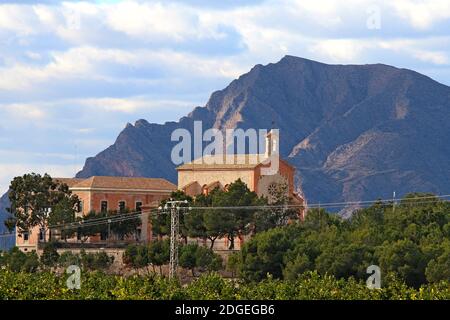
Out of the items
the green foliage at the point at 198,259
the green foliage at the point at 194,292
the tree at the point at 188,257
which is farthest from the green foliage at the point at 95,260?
the green foliage at the point at 194,292

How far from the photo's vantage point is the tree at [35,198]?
401ft

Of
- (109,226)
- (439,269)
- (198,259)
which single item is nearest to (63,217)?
(109,226)

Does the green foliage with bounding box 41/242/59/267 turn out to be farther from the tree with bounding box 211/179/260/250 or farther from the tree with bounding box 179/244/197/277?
the tree with bounding box 179/244/197/277

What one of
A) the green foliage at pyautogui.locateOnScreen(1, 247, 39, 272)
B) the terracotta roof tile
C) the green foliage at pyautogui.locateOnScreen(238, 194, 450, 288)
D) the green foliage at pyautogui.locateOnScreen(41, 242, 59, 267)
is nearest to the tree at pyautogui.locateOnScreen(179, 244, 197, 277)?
the green foliage at pyautogui.locateOnScreen(238, 194, 450, 288)

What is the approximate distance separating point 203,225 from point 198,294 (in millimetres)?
61163

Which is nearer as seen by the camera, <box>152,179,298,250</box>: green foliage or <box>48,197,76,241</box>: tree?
<box>152,179,298,250</box>: green foliage

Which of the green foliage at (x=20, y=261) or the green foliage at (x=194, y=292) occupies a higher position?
the green foliage at (x=20, y=261)

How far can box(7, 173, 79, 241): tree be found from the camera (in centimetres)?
12212

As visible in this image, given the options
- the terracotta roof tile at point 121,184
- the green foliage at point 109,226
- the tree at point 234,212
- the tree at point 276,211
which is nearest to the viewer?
the tree at point 234,212

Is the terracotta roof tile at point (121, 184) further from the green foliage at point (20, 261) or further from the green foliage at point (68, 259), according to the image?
the green foliage at point (20, 261)

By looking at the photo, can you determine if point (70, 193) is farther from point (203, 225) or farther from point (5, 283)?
point (5, 283)

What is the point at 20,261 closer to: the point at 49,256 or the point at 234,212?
the point at 49,256

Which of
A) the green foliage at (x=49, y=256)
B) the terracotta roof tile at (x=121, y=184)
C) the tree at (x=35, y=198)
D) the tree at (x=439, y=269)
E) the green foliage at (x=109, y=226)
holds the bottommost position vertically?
the tree at (x=439, y=269)
